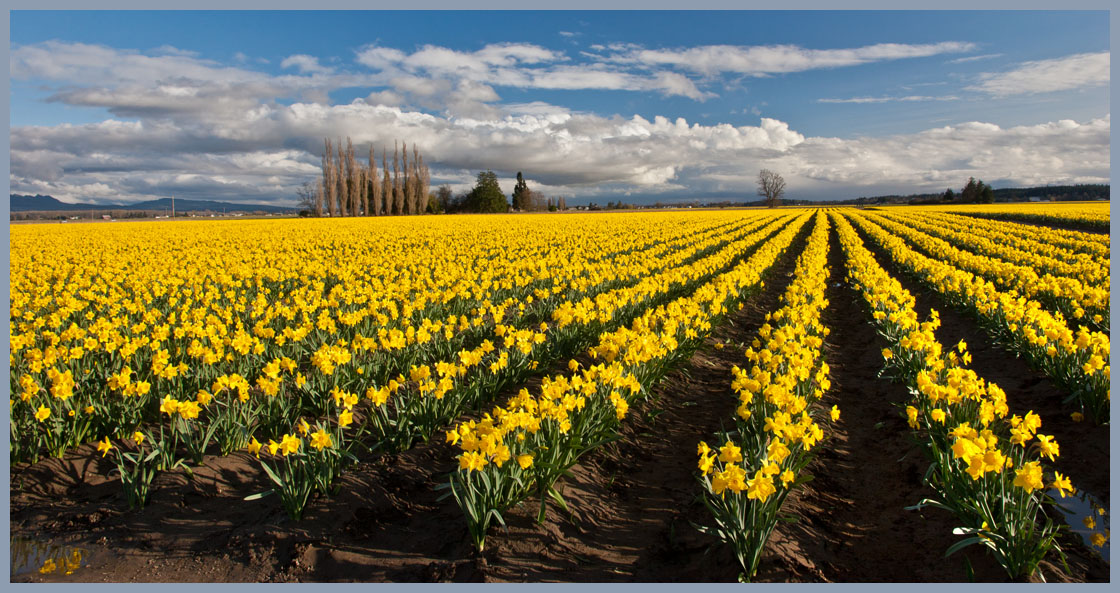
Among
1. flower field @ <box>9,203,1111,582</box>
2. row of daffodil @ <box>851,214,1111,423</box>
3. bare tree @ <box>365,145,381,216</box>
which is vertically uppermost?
bare tree @ <box>365,145,381,216</box>

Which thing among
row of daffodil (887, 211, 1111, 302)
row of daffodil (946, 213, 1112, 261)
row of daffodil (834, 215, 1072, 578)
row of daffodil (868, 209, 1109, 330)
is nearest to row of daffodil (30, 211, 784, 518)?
row of daffodil (834, 215, 1072, 578)

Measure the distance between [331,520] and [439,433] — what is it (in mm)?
1419

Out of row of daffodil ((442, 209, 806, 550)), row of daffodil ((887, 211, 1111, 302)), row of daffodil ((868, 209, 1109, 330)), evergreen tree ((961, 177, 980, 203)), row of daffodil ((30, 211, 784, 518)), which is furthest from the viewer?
evergreen tree ((961, 177, 980, 203))

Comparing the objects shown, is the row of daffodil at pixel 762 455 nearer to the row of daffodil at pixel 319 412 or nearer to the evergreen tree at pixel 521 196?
the row of daffodil at pixel 319 412

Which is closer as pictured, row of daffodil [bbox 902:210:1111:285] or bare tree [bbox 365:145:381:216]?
row of daffodil [bbox 902:210:1111:285]

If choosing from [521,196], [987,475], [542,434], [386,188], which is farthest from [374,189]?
[987,475]

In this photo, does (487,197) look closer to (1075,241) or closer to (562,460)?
(1075,241)

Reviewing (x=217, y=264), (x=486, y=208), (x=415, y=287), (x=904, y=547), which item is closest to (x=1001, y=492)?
(x=904, y=547)

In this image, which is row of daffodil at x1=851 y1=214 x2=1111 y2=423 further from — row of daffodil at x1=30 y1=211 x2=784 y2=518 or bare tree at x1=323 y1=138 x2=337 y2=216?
bare tree at x1=323 y1=138 x2=337 y2=216

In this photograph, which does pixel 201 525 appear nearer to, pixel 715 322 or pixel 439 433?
pixel 439 433

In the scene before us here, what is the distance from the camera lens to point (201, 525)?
13.8ft

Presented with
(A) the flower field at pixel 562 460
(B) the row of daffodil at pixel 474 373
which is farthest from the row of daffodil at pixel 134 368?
(B) the row of daffodil at pixel 474 373

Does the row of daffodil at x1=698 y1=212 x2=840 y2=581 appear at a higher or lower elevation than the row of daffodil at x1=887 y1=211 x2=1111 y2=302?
lower

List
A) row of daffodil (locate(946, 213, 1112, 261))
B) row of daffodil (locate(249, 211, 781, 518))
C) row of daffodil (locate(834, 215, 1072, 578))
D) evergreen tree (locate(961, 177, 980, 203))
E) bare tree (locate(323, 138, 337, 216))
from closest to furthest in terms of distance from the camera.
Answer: row of daffodil (locate(834, 215, 1072, 578)) < row of daffodil (locate(249, 211, 781, 518)) < row of daffodil (locate(946, 213, 1112, 261)) < bare tree (locate(323, 138, 337, 216)) < evergreen tree (locate(961, 177, 980, 203))
